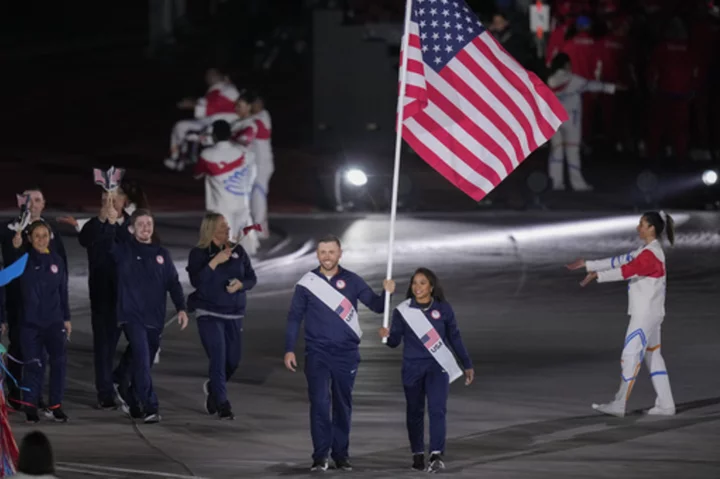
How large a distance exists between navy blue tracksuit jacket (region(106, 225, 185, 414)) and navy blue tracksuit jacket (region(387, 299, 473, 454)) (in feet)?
8.03

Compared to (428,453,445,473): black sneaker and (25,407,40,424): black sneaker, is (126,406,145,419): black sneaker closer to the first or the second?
(25,407,40,424): black sneaker

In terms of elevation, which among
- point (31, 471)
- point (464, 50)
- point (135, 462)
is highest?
point (464, 50)

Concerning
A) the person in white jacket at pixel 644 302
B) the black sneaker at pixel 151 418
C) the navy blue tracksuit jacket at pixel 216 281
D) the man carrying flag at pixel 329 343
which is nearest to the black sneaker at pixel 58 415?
the black sneaker at pixel 151 418

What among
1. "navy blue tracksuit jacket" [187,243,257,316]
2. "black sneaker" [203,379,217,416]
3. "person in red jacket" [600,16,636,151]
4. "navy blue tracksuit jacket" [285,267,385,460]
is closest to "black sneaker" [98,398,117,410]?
"black sneaker" [203,379,217,416]

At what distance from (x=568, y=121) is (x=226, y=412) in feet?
52.8

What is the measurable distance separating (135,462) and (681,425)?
411 centimetres

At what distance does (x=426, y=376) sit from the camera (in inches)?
563

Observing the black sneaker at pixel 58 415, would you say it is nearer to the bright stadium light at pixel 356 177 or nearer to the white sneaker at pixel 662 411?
the white sneaker at pixel 662 411

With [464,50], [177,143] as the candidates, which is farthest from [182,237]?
[464,50]

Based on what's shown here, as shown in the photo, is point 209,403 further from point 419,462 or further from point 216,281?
point 419,462

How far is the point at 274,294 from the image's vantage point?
23375mm

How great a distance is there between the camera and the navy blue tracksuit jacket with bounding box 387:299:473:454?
46.5ft

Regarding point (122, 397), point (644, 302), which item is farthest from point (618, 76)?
point (122, 397)

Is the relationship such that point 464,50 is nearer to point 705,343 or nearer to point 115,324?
point 115,324
